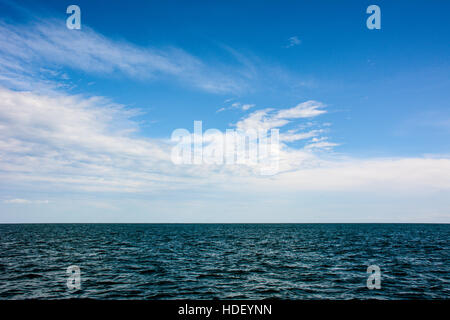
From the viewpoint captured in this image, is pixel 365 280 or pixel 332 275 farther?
pixel 332 275

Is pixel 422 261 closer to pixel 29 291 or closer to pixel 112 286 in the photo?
pixel 112 286

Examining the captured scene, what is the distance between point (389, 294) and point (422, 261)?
61.5 feet

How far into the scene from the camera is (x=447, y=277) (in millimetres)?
24531
